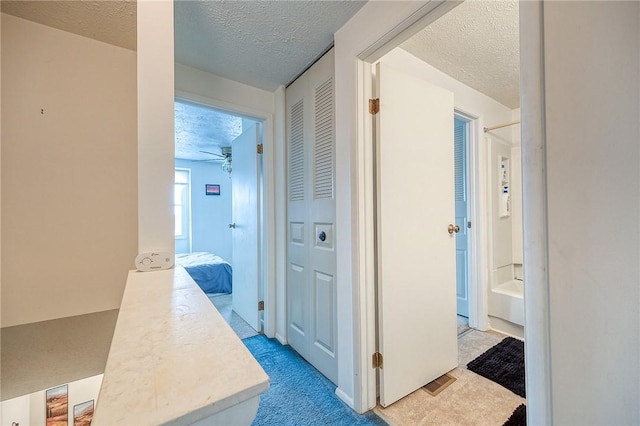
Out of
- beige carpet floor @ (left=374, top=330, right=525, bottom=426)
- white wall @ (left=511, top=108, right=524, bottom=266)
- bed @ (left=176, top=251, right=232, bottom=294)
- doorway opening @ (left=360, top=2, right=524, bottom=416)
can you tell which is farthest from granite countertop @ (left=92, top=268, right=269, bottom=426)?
white wall @ (left=511, top=108, right=524, bottom=266)

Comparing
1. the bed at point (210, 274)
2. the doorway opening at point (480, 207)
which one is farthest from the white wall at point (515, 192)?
the bed at point (210, 274)

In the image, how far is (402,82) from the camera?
5.15 ft

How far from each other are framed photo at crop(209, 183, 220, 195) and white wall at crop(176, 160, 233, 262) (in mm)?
59

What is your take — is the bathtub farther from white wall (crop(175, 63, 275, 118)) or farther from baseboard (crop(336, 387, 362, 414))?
white wall (crop(175, 63, 275, 118))

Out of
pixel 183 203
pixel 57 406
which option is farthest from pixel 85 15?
pixel 183 203

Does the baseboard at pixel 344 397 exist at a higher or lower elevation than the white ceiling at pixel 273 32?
lower

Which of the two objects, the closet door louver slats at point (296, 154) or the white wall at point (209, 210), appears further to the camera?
the white wall at point (209, 210)

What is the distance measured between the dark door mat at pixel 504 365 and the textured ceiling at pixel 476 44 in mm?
2239

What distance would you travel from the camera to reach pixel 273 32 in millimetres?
1538

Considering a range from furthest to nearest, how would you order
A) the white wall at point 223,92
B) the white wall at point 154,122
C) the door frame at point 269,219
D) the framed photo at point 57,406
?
the door frame at point 269,219 → the white wall at point 223,92 → the framed photo at point 57,406 → the white wall at point 154,122

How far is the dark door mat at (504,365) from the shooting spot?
1.67 m

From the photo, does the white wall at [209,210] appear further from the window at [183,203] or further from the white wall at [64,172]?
the white wall at [64,172]

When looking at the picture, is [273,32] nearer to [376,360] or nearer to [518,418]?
[376,360]

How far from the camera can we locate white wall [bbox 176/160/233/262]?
17.3ft
